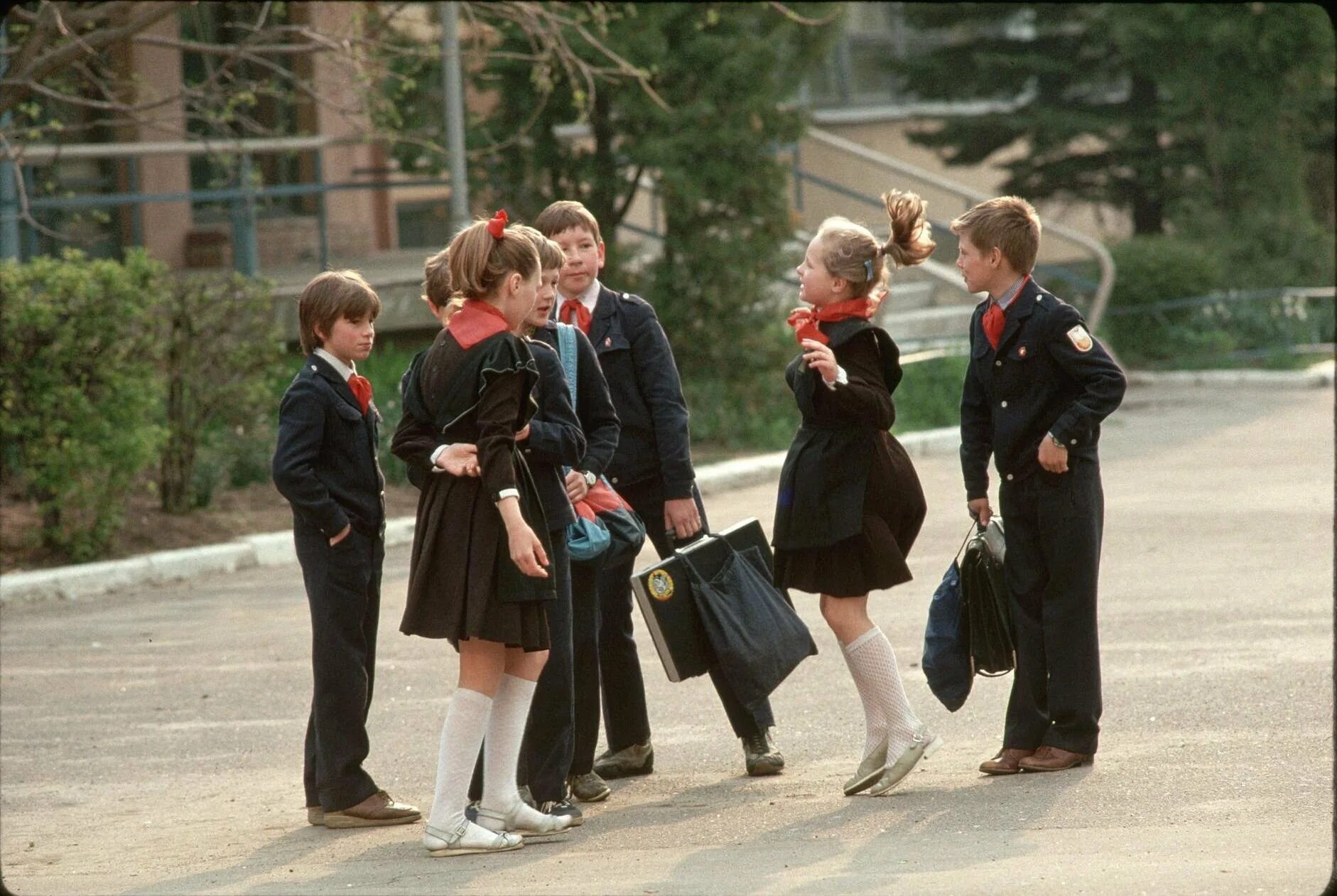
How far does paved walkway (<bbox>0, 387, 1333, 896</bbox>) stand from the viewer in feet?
15.2

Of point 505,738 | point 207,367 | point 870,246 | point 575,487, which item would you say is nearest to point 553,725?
point 505,738

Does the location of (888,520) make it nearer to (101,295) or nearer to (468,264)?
(468,264)

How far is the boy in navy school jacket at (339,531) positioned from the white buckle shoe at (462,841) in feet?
1.73

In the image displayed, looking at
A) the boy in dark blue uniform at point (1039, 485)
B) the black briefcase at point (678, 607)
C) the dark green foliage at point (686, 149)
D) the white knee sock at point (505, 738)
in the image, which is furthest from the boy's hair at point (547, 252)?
the dark green foliage at point (686, 149)

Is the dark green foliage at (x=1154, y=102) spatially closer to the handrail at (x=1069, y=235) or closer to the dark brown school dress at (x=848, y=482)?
the handrail at (x=1069, y=235)

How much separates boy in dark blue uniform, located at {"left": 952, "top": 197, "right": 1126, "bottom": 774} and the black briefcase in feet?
3.12

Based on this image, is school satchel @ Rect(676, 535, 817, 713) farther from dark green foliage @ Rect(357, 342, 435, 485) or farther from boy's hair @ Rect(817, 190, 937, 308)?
dark green foliage @ Rect(357, 342, 435, 485)

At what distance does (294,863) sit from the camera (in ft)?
16.5

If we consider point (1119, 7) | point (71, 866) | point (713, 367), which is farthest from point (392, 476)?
point (1119, 7)

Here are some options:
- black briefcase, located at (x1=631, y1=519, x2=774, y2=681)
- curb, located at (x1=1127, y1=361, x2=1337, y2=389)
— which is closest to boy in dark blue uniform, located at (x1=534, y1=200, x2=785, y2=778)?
black briefcase, located at (x1=631, y1=519, x2=774, y2=681)

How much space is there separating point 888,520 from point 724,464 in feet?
24.6

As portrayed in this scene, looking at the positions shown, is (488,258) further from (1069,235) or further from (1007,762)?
(1069,235)

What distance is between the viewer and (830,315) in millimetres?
5500

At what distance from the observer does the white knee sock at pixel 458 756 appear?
4.93 m
